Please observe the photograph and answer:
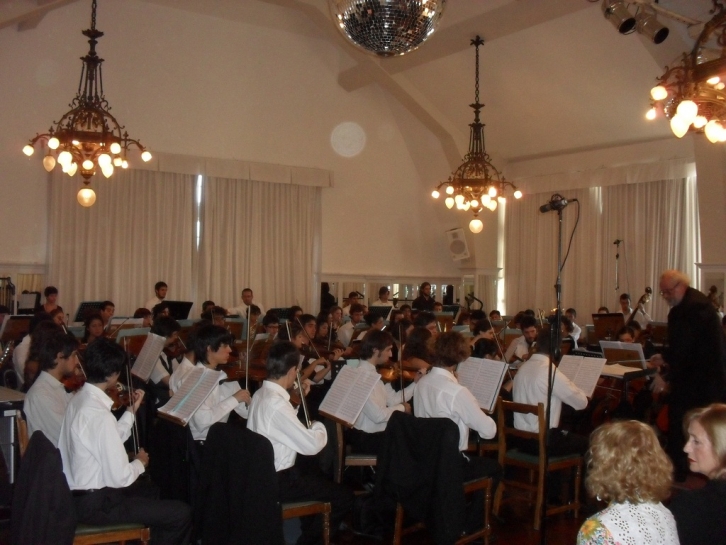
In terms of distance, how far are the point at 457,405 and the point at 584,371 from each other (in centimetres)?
127

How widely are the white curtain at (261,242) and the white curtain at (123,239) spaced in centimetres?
38

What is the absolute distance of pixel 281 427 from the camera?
3428 millimetres

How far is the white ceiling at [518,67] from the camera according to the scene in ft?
29.8

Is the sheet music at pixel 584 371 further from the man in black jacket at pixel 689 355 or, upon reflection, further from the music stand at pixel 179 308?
the music stand at pixel 179 308

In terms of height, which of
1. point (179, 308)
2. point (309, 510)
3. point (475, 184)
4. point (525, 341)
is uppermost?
point (475, 184)

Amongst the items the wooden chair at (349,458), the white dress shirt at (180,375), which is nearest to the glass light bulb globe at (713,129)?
the wooden chair at (349,458)

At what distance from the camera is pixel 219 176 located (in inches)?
452

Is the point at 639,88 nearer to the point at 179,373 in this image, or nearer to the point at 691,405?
the point at 691,405

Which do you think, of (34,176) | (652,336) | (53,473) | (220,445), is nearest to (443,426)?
(220,445)

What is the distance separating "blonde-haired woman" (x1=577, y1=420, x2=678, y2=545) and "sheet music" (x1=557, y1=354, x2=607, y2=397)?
2542mm

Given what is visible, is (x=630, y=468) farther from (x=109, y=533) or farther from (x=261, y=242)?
(x=261, y=242)

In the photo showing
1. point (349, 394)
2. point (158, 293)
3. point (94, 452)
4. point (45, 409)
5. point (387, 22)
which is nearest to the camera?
point (387, 22)

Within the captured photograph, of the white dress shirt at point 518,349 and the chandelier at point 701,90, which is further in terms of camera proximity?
the white dress shirt at point 518,349

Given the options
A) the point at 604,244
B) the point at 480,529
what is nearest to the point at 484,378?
the point at 480,529
